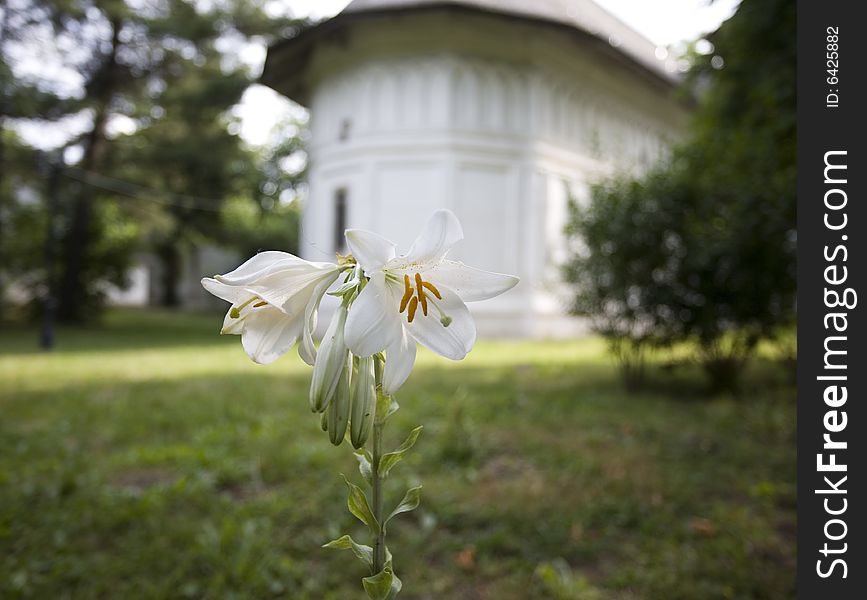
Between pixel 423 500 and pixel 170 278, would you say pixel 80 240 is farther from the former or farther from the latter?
pixel 423 500

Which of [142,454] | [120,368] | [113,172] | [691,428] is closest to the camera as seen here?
[142,454]

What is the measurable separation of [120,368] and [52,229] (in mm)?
5545

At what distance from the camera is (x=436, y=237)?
1.62 feet

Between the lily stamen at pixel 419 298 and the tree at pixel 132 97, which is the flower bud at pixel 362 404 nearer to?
the lily stamen at pixel 419 298

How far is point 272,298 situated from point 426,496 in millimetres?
2747

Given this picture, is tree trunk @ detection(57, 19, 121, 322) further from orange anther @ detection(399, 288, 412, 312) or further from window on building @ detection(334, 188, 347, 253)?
orange anther @ detection(399, 288, 412, 312)

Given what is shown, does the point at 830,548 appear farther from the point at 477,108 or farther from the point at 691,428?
the point at 477,108

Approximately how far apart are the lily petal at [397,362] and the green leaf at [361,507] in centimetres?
9

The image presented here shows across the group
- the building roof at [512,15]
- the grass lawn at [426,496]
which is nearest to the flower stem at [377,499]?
the building roof at [512,15]

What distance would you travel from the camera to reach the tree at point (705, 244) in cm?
475

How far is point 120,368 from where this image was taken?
7.79m

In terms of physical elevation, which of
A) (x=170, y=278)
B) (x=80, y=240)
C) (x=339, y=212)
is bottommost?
(x=170, y=278)

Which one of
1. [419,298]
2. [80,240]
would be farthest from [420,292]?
[80,240]

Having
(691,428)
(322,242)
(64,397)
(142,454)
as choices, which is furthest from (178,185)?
(691,428)
